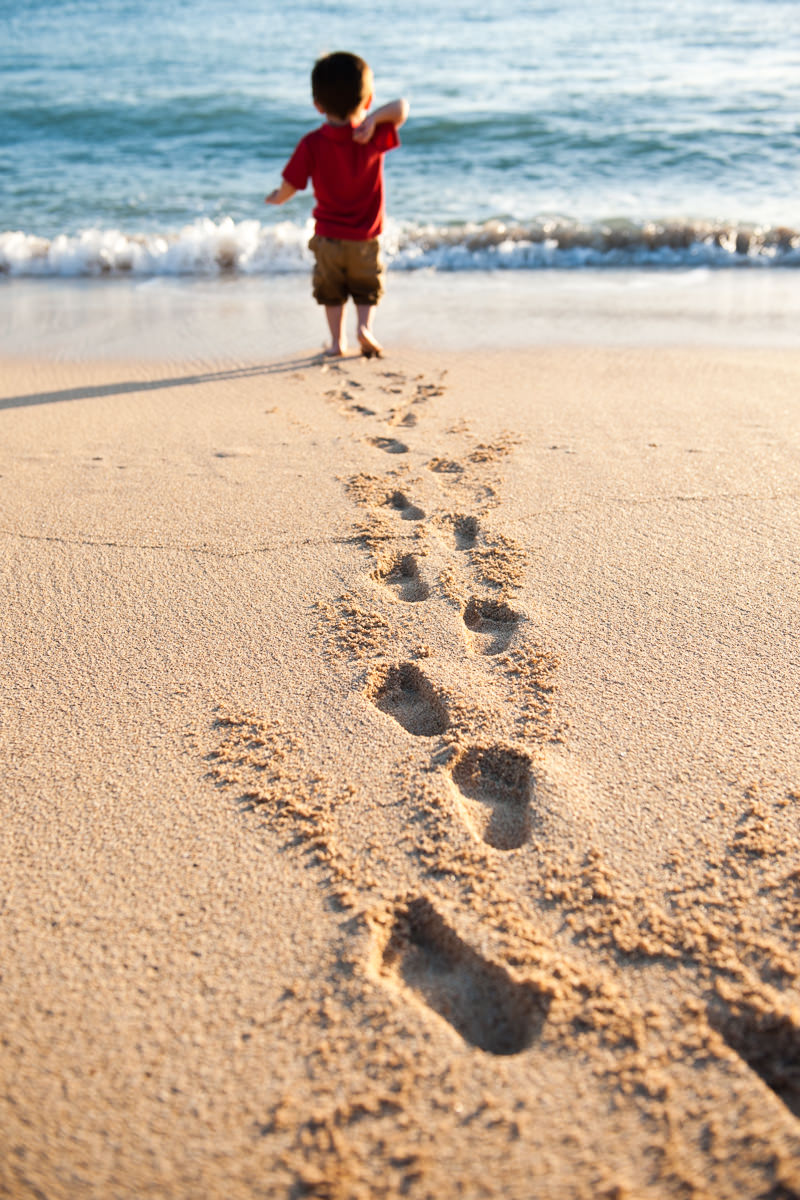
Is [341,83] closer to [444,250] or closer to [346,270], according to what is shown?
[346,270]

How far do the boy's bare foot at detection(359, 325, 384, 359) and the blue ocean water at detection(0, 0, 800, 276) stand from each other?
7.20 feet

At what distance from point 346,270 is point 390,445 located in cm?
135

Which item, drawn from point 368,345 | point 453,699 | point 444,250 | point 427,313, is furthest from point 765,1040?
point 444,250

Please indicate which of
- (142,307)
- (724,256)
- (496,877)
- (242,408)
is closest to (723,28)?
(724,256)

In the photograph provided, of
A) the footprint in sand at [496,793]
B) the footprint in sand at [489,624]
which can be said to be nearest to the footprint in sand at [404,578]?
the footprint in sand at [489,624]

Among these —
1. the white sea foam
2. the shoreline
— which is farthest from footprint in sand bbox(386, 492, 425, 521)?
the white sea foam

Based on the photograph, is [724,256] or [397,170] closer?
[724,256]

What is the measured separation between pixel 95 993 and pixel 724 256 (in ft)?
20.0

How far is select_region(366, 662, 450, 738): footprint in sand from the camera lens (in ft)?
5.89

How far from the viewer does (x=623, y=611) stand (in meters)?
2.14

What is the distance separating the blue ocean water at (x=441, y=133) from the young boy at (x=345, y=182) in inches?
83.1

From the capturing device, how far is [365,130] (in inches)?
140

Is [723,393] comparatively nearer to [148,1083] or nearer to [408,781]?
[408,781]

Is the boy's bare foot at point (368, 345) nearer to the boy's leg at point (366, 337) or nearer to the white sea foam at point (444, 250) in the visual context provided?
the boy's leg at point (366, 337)
